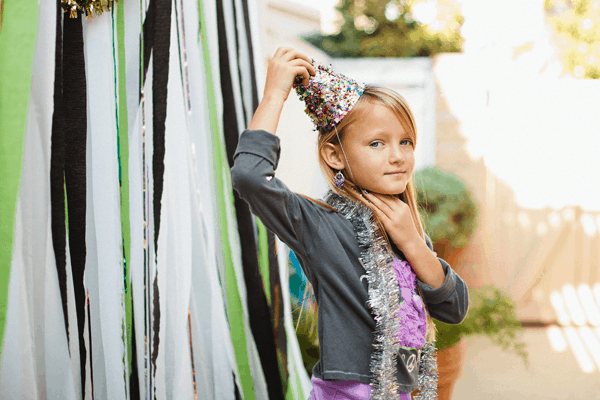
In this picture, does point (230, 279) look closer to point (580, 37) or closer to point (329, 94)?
point (329, 94)

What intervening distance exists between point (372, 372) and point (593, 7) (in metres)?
5.10

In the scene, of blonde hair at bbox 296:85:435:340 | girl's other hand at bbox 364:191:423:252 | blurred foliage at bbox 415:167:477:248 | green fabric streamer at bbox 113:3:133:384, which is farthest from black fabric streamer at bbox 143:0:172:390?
blurred foliage at bbox 415:167:477:248

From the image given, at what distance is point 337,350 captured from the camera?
0.87 meters

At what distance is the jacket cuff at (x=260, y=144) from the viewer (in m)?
0.81

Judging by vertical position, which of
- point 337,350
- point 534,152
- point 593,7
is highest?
point 593,7

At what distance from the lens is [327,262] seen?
89 centimetres

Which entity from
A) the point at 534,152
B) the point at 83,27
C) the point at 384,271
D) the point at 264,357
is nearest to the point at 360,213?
the point at 384,271

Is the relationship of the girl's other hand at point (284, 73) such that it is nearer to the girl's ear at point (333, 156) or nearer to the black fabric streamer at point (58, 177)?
the girl's ear at point (333, 156)

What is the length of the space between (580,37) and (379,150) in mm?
4775

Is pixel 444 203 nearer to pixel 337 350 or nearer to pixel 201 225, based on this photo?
pixel 201 225

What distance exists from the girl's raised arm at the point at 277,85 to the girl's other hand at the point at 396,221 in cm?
26

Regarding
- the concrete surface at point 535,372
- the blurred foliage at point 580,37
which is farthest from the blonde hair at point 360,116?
the blurred foliage at point 580,37

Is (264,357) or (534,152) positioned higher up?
(534,152)

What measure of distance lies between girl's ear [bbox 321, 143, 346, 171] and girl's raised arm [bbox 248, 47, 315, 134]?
0.15 metres
